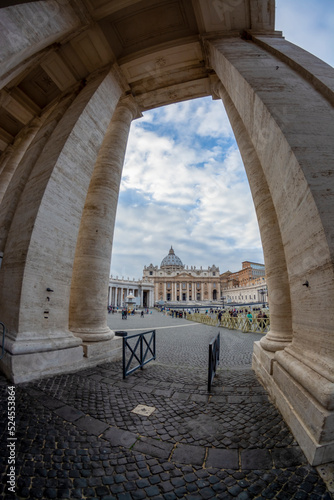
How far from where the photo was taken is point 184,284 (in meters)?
108

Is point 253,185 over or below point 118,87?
below

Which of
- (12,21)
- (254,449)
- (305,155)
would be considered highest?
(12,21)

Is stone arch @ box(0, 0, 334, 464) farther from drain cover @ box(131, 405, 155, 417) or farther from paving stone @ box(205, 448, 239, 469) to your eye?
drain cover @ box(131, 405, 155, 417)

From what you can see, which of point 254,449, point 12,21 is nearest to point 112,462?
point 254,449

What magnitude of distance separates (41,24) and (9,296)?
18.5ft

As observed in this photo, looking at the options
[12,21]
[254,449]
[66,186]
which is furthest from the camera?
[66,186]

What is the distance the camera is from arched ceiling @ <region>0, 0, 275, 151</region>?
482cm

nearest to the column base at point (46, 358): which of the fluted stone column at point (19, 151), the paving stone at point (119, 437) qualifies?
the paving stone at point (119, 437)

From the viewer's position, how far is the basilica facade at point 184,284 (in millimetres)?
104312

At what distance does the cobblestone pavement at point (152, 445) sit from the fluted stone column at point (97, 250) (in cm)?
161

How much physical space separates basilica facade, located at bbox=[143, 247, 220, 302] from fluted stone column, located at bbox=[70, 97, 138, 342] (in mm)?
97549

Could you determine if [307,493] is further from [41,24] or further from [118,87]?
[118,87]

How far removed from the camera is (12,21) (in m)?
3.77

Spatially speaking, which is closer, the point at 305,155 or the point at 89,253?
the point at 305,155
